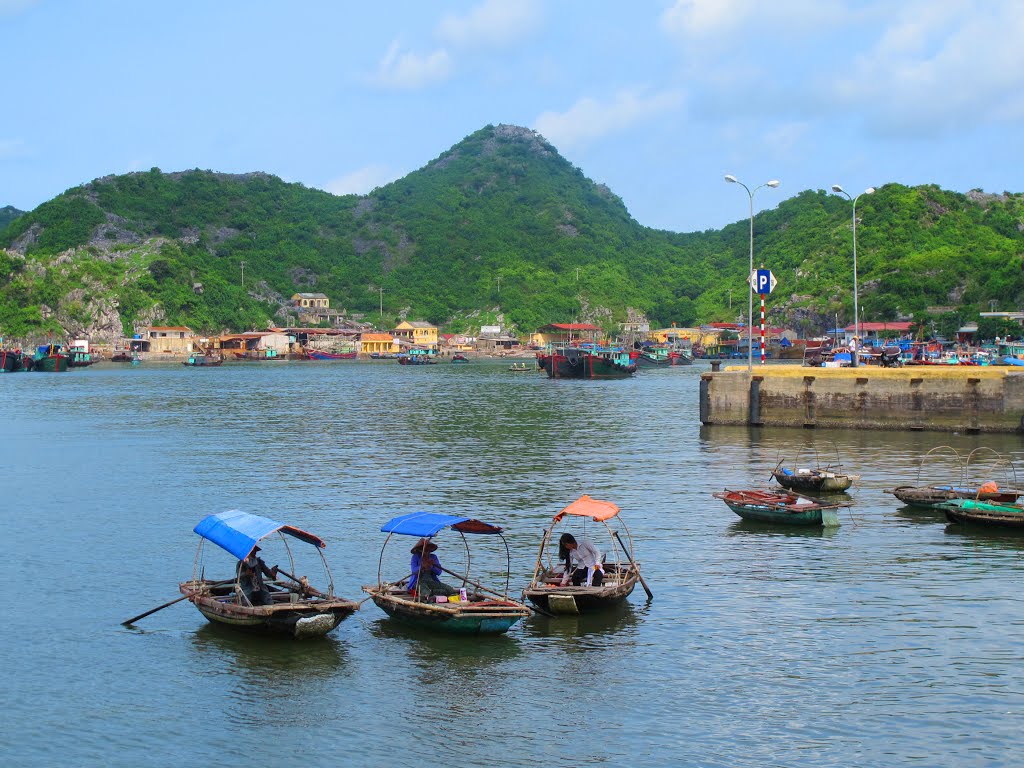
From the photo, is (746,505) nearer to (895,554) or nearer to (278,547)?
(895,554)

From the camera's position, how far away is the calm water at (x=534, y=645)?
51.6ft

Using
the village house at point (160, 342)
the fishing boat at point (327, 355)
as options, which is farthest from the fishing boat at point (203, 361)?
the fishing boat at point (327, 355)

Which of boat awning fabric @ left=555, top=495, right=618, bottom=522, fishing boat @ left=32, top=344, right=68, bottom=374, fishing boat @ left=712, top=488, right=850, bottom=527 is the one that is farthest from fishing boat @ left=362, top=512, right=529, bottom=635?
fishing boat @ left=32, top=344, right=68, bottom=374

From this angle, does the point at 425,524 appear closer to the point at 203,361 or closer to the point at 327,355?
the point at 203,361

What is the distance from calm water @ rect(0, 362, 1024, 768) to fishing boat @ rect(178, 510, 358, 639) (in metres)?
0.45

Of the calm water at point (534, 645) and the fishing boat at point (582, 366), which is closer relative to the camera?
the calm water at point (534, 645)

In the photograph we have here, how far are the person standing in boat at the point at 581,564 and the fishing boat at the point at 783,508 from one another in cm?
940

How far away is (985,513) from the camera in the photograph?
91.8 feet

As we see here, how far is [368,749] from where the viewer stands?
50.8ft

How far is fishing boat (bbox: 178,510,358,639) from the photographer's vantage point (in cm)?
1975

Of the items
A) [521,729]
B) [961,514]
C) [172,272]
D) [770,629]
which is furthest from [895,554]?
[172,272]

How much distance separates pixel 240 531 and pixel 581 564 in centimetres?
731

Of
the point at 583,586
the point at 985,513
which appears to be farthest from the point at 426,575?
the point at 985,513

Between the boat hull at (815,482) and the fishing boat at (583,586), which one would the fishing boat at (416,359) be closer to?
the boat hull at (815,482)
